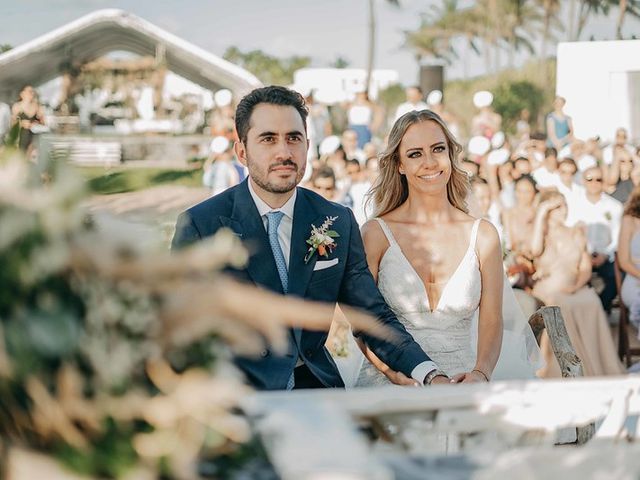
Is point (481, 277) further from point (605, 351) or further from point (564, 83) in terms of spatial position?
point (564, 83)

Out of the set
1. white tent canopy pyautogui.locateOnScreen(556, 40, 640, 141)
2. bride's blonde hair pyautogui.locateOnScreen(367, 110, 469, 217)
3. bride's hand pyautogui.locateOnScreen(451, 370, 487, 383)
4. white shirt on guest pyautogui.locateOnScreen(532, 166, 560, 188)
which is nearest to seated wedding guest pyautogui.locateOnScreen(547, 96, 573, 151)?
white shirt on guest pyautogui.locateOnScreen(532, 166, 560, 188)

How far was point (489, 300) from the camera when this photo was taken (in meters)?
4.13

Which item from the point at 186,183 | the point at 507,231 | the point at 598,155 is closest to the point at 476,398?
the point at 186,183

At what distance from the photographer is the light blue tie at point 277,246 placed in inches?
132

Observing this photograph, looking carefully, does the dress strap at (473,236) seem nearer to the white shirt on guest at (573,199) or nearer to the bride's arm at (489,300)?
the bride's arm at (489,300)

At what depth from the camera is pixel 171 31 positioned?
60.3 ft

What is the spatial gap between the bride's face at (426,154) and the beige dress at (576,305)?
2.70 metres

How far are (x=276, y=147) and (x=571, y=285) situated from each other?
13.3 ft

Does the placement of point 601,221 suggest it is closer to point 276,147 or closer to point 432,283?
point 432,283

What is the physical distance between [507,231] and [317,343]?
189 inches

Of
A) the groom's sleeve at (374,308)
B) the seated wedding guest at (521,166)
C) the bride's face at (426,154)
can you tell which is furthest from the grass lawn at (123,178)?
the seated wedding guest at (521,166)

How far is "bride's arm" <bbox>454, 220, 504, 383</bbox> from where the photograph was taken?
3.88m

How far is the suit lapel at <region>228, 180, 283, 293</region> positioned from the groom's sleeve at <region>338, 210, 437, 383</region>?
339 millimetres

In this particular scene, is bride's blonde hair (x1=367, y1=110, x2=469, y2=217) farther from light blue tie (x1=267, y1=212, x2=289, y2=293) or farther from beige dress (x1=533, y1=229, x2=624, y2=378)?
beige dress (x1=533, y1=229, x2=624, y2=378)
